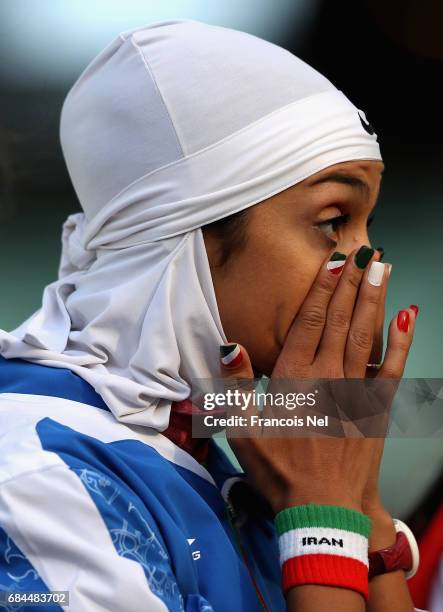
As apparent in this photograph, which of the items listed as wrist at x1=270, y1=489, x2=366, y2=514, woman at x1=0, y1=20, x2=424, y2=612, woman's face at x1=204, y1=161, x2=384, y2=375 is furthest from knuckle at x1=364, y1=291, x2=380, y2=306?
wrist at x1=270, y1=489, x2=366, y2=514

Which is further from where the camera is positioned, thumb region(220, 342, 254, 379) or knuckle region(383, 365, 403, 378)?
knuckle region(383, 365, 403, 378)

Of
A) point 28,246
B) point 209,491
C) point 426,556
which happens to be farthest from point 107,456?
point 28,246

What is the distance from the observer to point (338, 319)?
1.72 metres

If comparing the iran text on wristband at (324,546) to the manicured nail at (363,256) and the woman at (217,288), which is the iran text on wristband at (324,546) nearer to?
the woman at (217,288)

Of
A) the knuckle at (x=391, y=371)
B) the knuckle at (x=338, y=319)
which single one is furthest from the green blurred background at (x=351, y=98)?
the knuckle at (x=338, y=319)

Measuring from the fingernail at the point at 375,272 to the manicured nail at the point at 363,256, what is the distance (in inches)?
0.7

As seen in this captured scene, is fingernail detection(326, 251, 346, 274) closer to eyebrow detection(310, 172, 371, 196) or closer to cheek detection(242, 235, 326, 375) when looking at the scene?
cheek detection(242, 235, 326, 375)

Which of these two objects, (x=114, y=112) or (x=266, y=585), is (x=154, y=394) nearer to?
(x=266, y=585)

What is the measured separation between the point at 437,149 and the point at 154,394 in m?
2.29

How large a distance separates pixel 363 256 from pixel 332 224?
0.10 m

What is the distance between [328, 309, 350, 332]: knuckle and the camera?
67.5 inches

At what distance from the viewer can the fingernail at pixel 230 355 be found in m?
1.64

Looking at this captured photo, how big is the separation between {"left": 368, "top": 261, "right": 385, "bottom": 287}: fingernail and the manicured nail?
2 cm

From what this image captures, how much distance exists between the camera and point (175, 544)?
4.50ft
